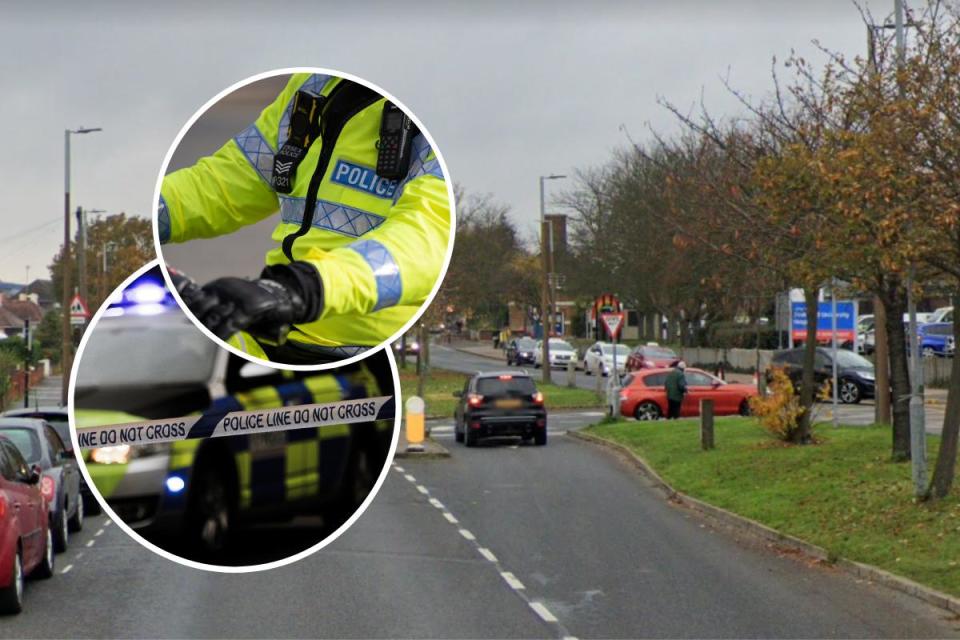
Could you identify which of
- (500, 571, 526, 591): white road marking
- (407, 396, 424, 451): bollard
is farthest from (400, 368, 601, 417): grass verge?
(500, 571, 526, 591): white road marking

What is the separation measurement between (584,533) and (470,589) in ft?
14.9

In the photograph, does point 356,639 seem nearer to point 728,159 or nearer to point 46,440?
point 46,440

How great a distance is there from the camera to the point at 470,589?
50.2 feet

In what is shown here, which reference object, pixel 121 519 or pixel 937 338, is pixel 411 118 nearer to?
pixel 121 519

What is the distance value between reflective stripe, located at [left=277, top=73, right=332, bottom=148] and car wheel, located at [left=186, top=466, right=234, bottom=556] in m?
0.32

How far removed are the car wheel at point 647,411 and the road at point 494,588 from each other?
16.2 metres

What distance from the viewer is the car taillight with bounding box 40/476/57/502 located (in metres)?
15.9

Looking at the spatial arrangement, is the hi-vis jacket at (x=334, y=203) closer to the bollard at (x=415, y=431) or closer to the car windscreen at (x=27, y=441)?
the car windscreen at (x=27, y=441)

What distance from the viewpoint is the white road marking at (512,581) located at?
15.5 metres

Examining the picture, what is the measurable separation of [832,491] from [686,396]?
60.0ft

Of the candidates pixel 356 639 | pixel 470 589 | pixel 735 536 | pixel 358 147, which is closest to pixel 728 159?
pixel 735 536

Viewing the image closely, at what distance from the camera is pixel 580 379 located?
6612cm

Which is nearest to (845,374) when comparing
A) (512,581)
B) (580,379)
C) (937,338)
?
(937,338)

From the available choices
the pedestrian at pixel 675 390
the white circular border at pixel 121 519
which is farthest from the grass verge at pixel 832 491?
the white circular border at pixel 121 519
